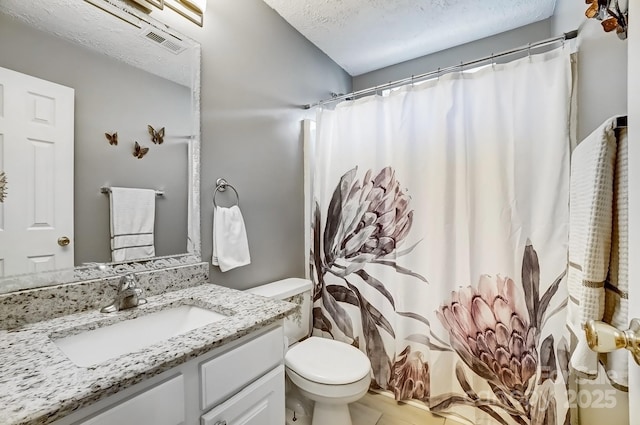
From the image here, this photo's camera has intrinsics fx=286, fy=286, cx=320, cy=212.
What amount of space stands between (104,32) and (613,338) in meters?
1.72

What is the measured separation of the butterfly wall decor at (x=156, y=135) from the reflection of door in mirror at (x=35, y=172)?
265 mm

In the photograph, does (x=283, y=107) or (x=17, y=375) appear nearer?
(x=17, y=375)

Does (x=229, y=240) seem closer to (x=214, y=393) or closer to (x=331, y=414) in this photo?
(x=214, y=393)

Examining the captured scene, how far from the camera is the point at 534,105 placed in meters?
1.38

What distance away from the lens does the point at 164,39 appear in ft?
4.19

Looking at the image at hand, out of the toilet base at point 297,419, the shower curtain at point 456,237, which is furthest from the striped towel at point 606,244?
the toilet base at point 297,419

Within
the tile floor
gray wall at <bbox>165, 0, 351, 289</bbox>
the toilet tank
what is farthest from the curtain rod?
the tile floor

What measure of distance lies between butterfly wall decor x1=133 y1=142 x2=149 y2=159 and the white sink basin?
64 centimetres

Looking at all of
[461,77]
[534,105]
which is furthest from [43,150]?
[534,105]

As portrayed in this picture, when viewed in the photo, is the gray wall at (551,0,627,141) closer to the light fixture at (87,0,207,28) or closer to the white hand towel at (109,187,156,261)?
the light fixture at (87,0,207,28)

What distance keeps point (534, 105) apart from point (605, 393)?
49.5 inches

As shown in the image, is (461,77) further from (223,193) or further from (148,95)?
(148,95)

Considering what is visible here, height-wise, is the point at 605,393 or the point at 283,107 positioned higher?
the point at 283,107

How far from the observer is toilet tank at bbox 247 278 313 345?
1.64 metres
